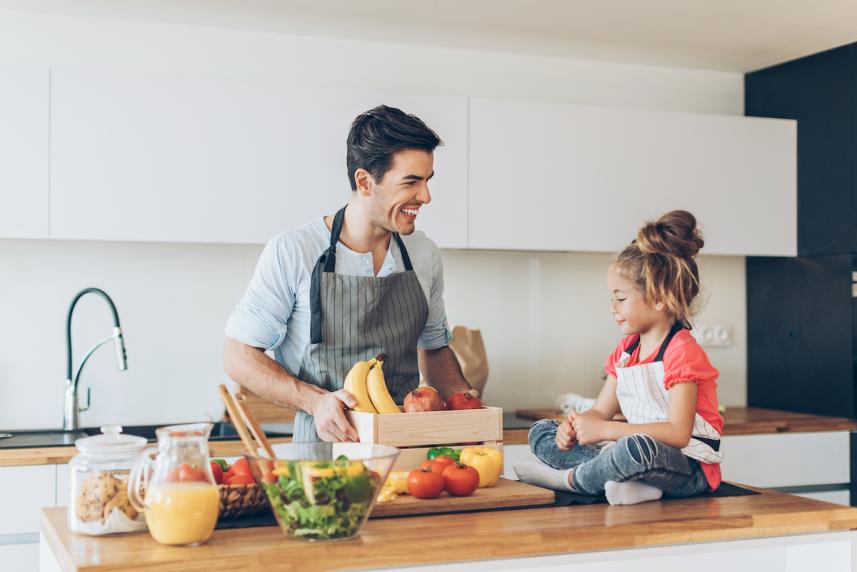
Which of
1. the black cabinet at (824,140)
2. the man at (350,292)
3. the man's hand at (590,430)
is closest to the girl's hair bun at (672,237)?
the man's hand at (590,430)

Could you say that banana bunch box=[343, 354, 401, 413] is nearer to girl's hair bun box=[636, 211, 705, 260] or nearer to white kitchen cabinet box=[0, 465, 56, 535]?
girl's hair bun box=[636, 211, 705, 260]

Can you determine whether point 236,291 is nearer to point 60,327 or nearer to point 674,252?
point 60,327

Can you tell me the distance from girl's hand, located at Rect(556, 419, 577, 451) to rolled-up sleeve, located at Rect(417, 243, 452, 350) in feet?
1.92

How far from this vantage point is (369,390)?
6.88ft

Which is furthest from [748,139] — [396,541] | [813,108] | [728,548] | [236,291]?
[396,541]

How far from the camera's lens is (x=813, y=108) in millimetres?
4109

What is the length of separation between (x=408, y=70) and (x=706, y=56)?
1208 mm

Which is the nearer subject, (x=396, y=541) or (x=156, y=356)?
(x=396, y=541)

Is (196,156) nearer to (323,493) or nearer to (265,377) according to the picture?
(265,377)

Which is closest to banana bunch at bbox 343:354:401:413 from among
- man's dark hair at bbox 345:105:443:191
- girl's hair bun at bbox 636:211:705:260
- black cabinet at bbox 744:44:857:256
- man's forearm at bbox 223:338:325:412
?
man's forearm at bbox 223:338:325:412

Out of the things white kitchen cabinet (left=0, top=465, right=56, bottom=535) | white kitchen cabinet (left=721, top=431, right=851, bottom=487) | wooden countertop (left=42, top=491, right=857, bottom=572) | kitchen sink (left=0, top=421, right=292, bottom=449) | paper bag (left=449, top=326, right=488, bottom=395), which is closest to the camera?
wooden countertop (left=42, top=491, right=857, bottom=572)

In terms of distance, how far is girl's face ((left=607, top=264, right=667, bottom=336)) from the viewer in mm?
2145

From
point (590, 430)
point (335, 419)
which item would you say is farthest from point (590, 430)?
point (335, 419)

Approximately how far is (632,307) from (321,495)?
2.83 feet
